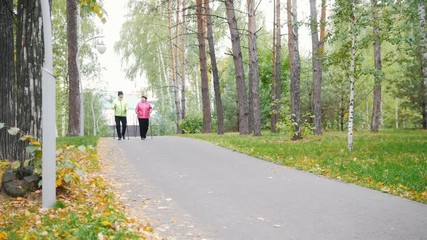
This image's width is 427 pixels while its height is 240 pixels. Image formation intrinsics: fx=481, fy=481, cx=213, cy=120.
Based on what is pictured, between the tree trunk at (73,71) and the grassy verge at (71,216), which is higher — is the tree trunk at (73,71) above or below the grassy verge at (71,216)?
above

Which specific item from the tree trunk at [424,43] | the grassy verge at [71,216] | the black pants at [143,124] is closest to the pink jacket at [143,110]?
the black pants at [143,124]

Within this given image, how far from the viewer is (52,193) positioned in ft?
23.6

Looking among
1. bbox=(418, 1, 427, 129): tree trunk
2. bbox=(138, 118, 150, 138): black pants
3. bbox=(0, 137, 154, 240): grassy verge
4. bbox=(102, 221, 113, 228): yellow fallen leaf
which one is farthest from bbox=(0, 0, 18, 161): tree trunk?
bbox=(418, 1, 427, 129): tree trunk

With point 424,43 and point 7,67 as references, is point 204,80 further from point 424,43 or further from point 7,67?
point 7,67

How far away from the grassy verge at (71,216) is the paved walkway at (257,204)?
17.6 inches

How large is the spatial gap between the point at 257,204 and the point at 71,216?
280 centimetres

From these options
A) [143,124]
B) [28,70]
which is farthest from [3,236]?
[143,124]

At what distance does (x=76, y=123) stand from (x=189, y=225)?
16628 mm

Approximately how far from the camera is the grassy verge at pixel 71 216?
18.4ft

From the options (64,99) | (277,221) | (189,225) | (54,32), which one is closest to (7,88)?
(189,225)

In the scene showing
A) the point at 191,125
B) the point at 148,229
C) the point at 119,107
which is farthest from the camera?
the point at 191,125

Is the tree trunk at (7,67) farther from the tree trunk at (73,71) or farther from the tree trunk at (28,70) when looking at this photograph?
the tree trunk at (73,71)

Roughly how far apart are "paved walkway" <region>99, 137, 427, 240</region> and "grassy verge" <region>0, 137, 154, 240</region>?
45cm

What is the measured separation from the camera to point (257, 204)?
24.6 ft
